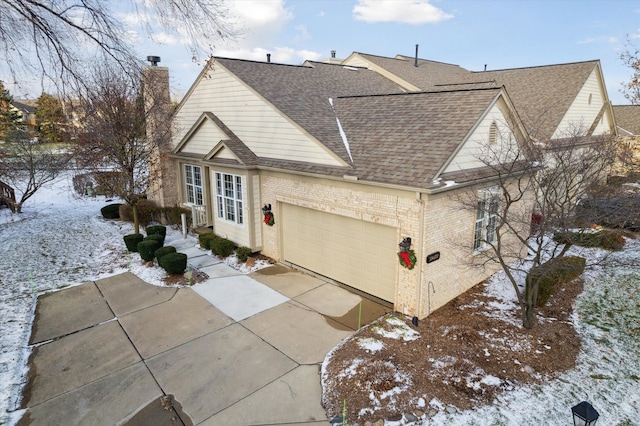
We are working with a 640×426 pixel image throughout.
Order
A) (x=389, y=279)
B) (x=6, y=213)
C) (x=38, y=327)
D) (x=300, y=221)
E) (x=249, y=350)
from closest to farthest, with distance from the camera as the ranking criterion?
(x=249, y=350) < (x=38, y=327) < (x=389, y=279) < (x=300, y=221) < (x=6, y=213)

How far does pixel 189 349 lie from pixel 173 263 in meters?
4.32

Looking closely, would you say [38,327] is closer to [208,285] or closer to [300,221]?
[208,285]

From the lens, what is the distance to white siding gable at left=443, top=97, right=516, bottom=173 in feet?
31.1

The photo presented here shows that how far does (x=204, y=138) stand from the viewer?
52.8 feet

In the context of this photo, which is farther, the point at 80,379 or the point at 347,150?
the point at 347,150

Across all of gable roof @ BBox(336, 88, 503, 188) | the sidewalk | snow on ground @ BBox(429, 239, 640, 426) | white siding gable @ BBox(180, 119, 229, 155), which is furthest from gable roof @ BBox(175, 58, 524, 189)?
snow on ground @ BBox(429, 239, 640, 426)

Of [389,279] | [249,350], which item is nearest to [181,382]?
[249,350]

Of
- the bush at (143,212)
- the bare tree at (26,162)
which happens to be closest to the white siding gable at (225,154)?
the bush at (143,212)

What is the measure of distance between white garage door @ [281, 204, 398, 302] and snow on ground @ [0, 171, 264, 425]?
2828mm

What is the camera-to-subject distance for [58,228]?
58.3ft

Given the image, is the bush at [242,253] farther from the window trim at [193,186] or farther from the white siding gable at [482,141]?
the white siding gable at [482,141]

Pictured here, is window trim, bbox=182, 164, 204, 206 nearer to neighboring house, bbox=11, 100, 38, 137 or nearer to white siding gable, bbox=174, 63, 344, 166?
white siding gable, bbox=174, 63, 344, 166

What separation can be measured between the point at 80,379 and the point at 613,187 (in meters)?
15.0

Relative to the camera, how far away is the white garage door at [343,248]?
32.8 ft
